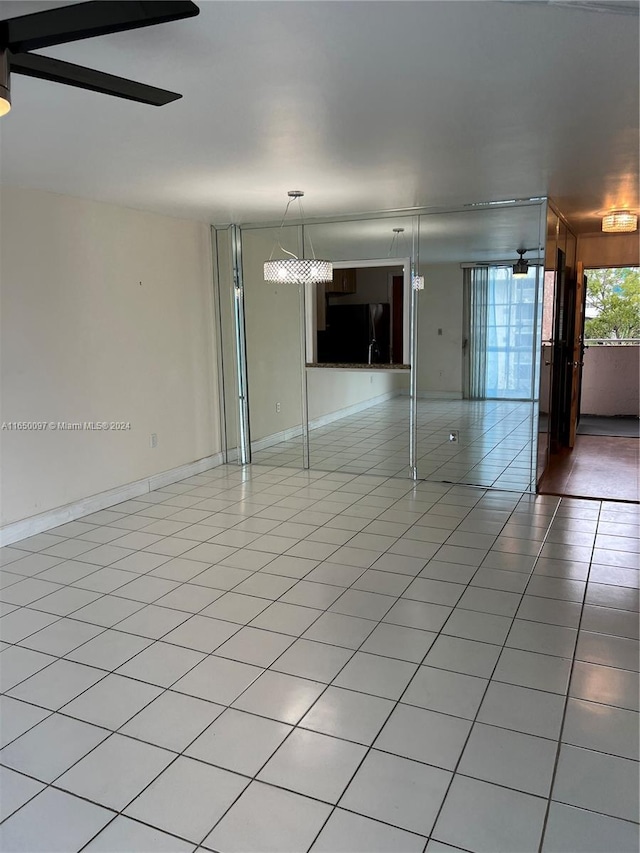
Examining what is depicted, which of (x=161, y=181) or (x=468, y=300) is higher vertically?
(x=161, y=181)

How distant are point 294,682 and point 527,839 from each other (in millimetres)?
975

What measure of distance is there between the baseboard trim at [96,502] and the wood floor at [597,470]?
2981 mm

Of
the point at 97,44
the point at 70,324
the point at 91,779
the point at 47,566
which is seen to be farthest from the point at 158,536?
the point at 97,44

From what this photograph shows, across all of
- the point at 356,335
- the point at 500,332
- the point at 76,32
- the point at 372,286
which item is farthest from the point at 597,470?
the point at 76,32

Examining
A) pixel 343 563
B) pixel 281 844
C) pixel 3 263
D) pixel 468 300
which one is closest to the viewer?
pixel 281 844

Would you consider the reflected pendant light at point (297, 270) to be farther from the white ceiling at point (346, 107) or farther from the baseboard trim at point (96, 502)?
the baseboard trim at point (96, 502)

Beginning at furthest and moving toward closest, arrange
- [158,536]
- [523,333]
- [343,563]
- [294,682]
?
[523,333]
[158,536]
[343,563]
[294,682]

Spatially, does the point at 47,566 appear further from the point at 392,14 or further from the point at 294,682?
the point at 392,14

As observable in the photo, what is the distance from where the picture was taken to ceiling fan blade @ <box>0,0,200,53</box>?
4.43 ft

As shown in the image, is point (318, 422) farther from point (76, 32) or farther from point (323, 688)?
point (76, 32)

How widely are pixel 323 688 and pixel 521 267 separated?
12.9 feet

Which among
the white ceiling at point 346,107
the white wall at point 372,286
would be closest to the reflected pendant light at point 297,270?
the white ceiling at point 346,107

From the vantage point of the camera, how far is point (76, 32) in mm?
1471

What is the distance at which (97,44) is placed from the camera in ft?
6.23
